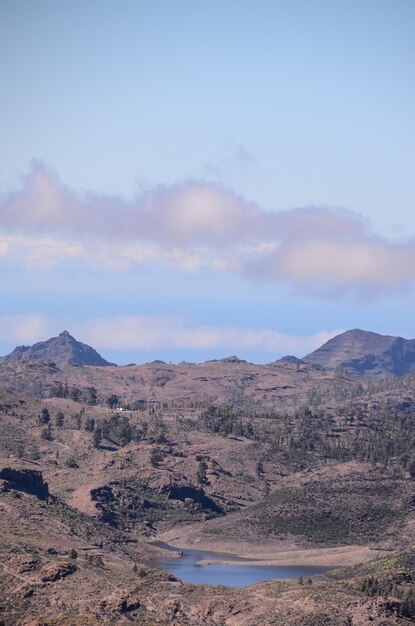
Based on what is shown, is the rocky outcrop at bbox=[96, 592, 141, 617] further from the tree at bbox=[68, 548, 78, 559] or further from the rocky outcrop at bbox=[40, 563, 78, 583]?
the tree at bbox=[68, 548, 78, 559]

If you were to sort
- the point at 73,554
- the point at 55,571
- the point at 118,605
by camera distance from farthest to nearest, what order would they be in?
the point at 73,554 < the point at 55,571 < the point at 118,605

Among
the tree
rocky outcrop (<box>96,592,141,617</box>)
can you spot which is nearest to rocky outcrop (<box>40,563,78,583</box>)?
rocky outcrop (<box>96,592,141,617</box>)

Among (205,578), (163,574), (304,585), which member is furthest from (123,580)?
(205,578)

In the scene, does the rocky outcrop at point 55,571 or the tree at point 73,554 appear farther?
the tree at point 73,554

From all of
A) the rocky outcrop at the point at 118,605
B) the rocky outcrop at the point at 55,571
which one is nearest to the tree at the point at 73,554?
the rocky outcrop at the point at 55,571

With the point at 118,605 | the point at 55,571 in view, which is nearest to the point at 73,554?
the point at 55,571

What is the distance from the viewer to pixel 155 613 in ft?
456

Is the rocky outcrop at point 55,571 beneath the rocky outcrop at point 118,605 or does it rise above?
above

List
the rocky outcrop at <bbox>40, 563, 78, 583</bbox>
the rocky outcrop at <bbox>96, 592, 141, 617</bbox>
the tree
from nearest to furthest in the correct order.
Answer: the rocky outcrop at <bbox>96, 592, 141, 617</bbox>
the rocky outcrop at <bbox>40, 563, 78, 583</bbox>
the tree

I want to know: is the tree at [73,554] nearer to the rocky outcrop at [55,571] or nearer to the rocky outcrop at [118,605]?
the rocky outcrop at [55,571]

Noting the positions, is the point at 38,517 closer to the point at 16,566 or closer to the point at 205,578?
the point at 205,578

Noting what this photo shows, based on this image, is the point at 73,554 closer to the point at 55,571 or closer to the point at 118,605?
the point at 55,571

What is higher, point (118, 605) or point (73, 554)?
point (73, 554)

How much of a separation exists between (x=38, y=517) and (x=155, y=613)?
206 ft
